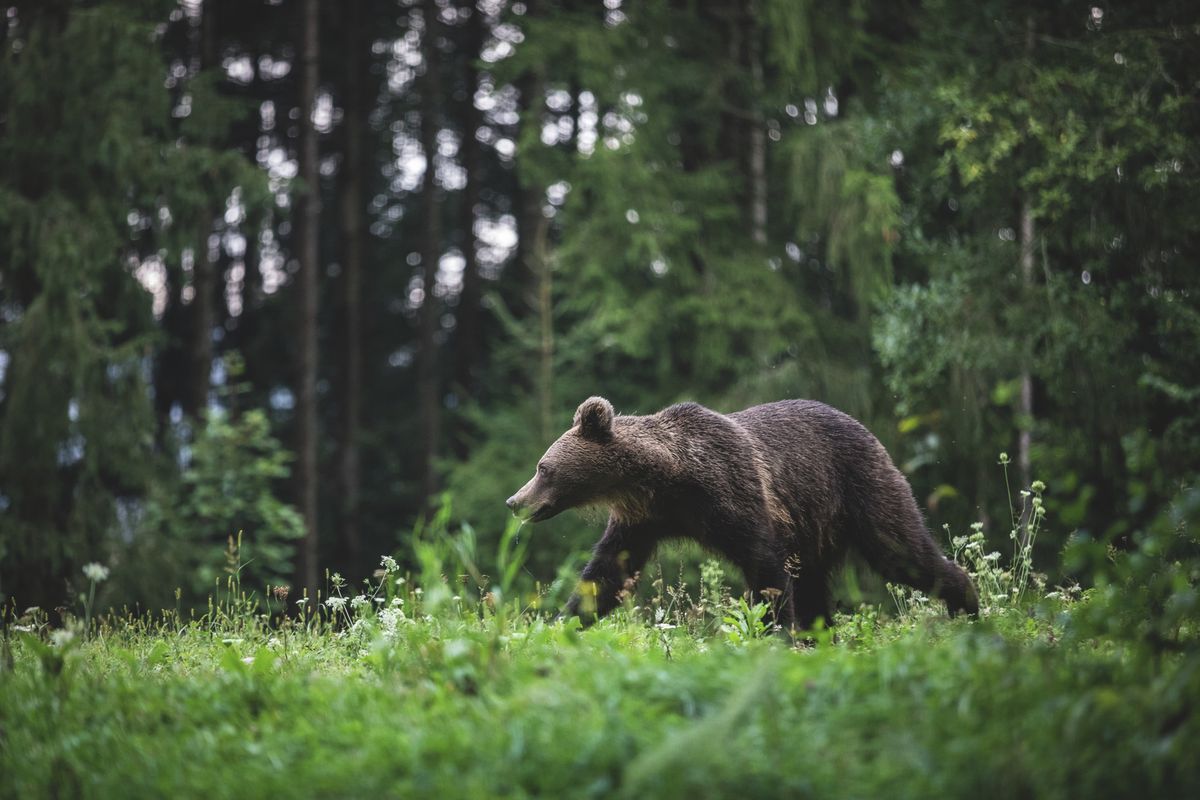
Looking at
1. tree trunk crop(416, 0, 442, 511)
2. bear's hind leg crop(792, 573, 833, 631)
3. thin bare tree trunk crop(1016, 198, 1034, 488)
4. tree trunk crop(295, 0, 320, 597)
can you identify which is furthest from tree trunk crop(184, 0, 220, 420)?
bear's hind leg crop(792, 573, 833, 631)

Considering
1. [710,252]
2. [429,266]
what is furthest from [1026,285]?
[429,266]

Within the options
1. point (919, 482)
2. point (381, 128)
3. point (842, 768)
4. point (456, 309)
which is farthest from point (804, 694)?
point (381, 128)

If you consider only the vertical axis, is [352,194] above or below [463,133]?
below

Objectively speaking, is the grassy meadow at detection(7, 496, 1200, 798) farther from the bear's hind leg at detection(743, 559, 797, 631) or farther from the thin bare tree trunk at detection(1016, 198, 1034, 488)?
the thin bare tree trunk at detection(1016, 198, 1034, 488)

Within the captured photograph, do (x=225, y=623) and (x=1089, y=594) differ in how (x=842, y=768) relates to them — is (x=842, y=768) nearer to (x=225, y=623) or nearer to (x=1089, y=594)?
(x=1089, y=594)

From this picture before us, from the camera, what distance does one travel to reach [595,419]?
7406mm

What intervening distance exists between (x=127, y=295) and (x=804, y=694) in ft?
50.9

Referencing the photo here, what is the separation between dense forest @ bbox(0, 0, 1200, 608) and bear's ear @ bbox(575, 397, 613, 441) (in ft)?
16.6

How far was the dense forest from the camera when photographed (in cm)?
1430

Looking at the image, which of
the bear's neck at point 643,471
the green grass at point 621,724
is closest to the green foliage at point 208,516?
the bear's neck at point 643,471

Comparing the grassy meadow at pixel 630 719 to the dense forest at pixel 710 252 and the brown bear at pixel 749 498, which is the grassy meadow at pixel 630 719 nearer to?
the brown bear at pixel 749 498

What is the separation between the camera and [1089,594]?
6.66m

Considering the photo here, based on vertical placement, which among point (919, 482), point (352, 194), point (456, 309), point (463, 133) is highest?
point (463, 133)

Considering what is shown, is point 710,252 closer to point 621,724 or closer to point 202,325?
point 202,325
